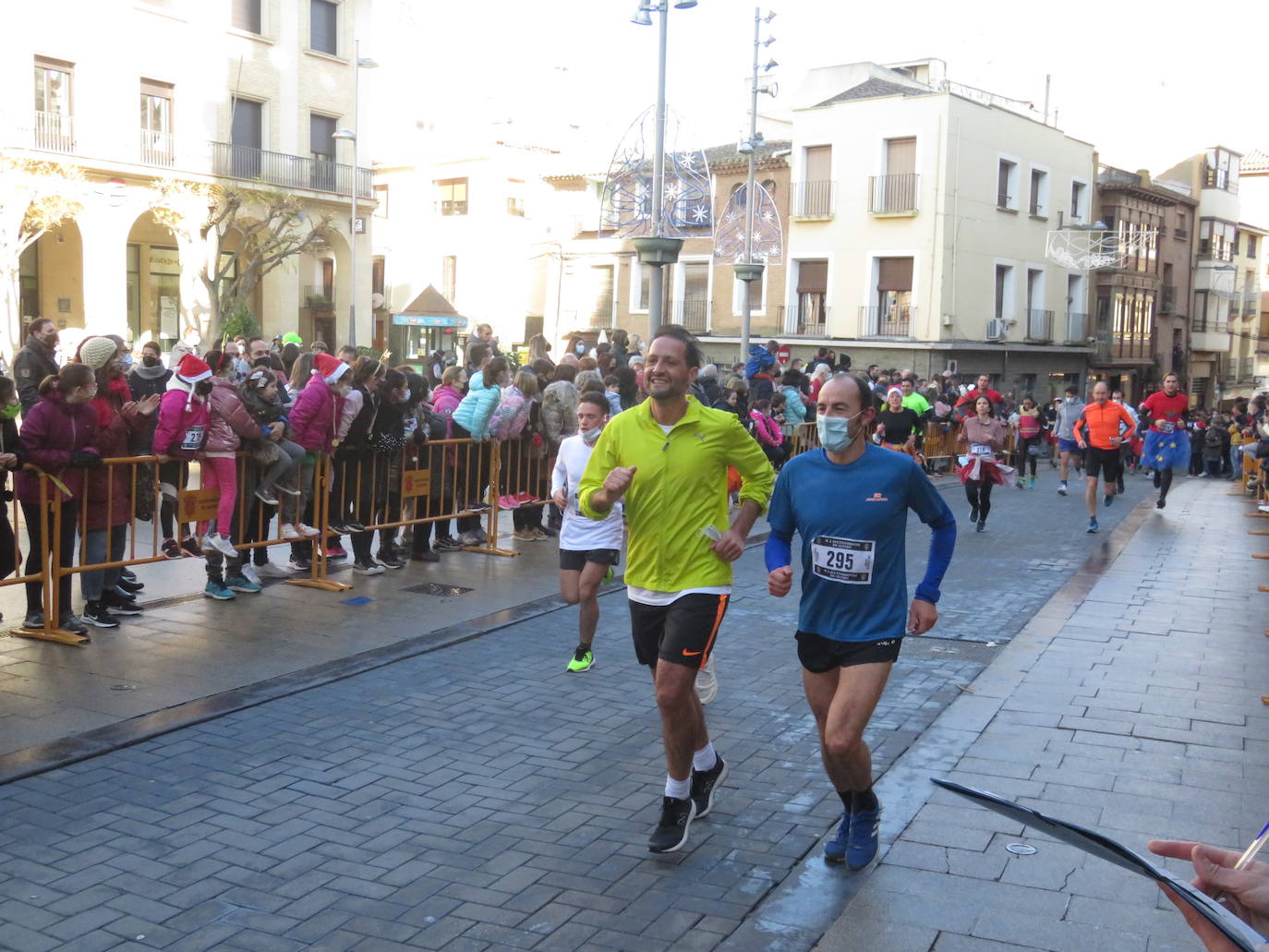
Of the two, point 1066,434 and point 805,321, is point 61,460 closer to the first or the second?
point 1066,434

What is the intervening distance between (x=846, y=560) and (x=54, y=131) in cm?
3059

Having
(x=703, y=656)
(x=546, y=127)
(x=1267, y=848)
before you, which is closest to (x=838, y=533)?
(x=703, y=656)

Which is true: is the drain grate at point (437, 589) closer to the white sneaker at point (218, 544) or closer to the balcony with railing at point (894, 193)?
the white sneaker at point (218, 544)

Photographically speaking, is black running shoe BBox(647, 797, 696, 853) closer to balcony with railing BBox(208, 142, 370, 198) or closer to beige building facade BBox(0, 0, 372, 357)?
beige building facade BBox(0, 0, 372, 357)

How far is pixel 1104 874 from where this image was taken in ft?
15.8

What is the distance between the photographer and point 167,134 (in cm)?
3259

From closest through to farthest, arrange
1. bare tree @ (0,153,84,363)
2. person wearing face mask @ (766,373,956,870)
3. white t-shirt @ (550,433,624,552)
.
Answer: person wearing face mask @ (766,373,956,870) < white t-shirt @ (550,433,624,552) < bare tree @ (0,153,84,363)

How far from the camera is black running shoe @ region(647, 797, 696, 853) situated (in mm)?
4945

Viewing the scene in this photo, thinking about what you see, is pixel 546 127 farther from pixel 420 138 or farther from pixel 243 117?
pixel 243 117

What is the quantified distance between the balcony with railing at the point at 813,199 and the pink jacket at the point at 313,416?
30957 mm

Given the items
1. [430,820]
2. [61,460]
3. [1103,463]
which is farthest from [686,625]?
[1103,463]

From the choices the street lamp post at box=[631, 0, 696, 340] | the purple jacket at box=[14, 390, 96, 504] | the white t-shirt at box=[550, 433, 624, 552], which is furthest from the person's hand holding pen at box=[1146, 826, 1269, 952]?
the street lamp post at box=[631, 0, 696, 340]

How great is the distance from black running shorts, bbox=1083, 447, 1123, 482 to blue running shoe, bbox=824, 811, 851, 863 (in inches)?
455

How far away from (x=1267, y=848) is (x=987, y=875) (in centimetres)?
98
